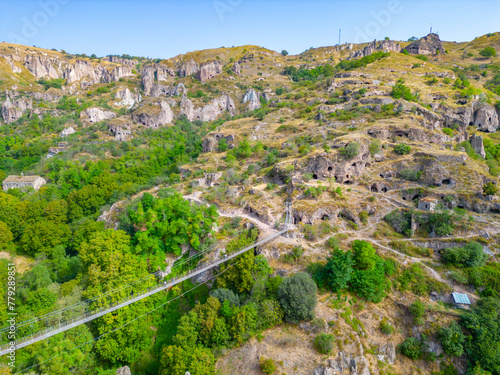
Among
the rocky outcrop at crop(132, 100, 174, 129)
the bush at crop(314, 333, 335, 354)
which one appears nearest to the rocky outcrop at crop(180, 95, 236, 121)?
the rocky outcrop at crop(132, 100, 174, 129)

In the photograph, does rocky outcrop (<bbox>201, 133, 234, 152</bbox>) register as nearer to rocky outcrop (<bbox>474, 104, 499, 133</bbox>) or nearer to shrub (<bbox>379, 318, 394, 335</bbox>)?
shrub (<bbox>379, 318, 394, 335</bbox>)

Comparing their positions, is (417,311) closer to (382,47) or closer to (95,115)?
(95,115)

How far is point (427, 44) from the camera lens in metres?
90.1

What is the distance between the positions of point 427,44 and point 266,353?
112m

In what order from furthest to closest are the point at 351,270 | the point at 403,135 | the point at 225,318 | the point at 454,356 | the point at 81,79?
1. the point at 81,79
2. the point at 403,135
3. the point at 351,270
4. the point at 225,318
5. the point at 454,356

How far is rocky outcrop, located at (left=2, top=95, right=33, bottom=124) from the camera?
302 feet

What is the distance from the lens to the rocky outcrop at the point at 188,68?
394ft

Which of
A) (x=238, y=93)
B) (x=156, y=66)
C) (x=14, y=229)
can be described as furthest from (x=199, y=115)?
(x=14, y=229)

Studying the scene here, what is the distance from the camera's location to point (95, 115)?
88938 mm

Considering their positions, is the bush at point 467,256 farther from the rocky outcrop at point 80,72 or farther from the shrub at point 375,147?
the rocky outcrop at point 80,72

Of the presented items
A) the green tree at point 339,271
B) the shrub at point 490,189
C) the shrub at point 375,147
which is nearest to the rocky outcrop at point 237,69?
the shrub at point 375,147

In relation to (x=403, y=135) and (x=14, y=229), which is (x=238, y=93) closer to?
(x=403, y=135)

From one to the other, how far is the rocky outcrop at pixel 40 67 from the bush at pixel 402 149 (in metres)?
A: 159

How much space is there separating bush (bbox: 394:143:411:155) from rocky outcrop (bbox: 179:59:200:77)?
105184 millimetres
